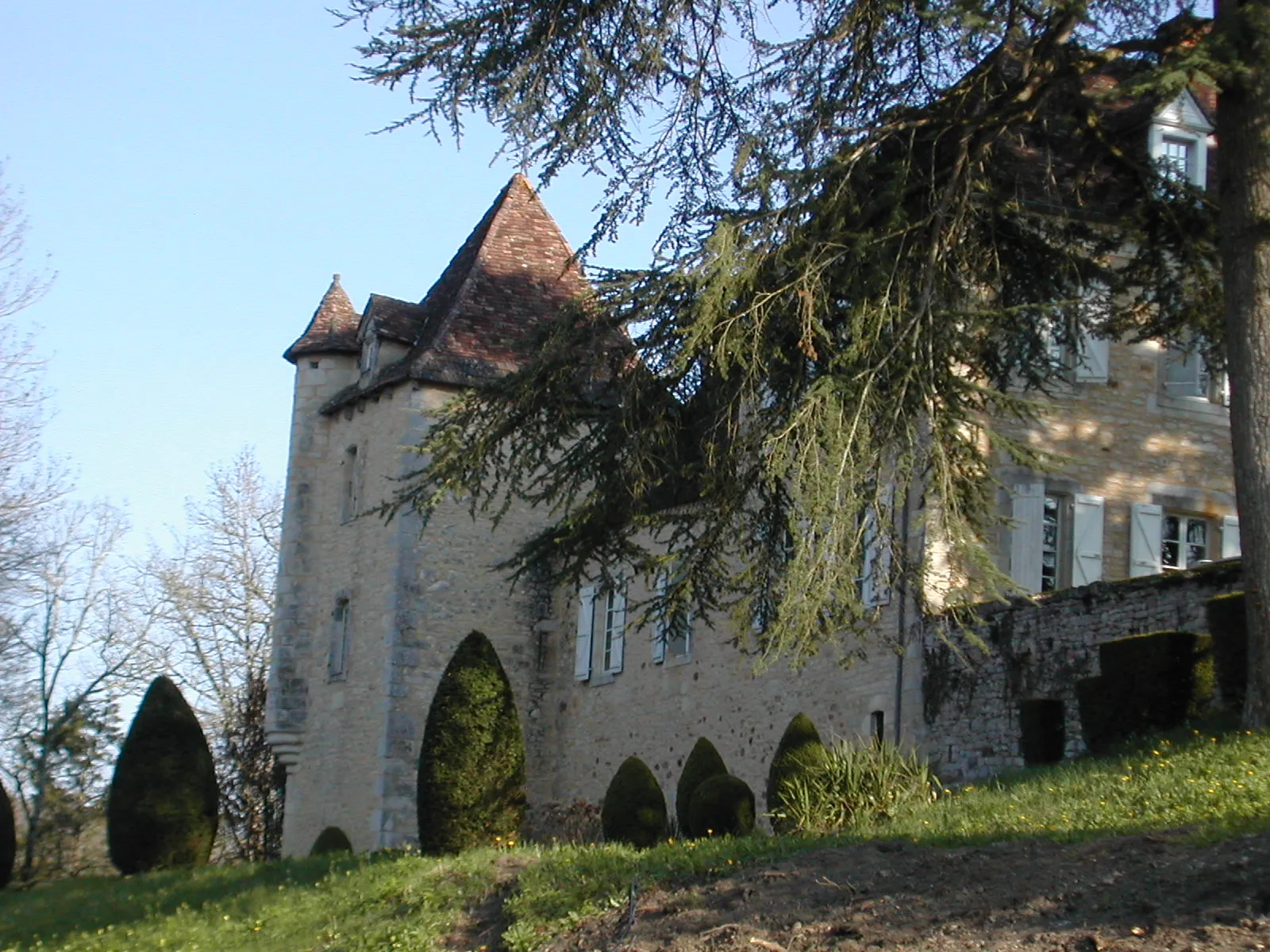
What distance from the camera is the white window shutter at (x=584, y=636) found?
23.6m

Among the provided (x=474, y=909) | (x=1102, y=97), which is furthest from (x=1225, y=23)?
(x=474, y=909)

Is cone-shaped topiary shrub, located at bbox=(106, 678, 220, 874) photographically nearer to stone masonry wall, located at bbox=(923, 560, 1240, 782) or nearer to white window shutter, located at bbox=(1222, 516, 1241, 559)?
stone masonry wall, located at bbox=(923, 560, 1240, 782)

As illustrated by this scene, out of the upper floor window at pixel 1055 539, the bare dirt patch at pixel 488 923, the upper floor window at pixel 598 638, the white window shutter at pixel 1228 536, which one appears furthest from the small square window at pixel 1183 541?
the bare dirt patch at pixel 488 923

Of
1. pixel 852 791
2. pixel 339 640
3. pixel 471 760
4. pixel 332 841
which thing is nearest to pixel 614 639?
pixel 339 640

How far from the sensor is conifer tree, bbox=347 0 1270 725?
1139 cm

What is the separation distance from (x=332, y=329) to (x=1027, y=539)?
12.9 meters

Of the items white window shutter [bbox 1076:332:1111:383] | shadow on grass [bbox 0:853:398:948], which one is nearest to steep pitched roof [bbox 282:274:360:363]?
shadow on grass [bbox 0:853:398:948]

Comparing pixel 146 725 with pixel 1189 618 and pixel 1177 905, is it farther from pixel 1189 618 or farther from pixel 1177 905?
pixel 1177 905

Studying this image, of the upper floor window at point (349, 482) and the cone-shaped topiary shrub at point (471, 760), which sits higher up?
the upper floor window at point (349, 482)

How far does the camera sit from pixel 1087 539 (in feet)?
59.6

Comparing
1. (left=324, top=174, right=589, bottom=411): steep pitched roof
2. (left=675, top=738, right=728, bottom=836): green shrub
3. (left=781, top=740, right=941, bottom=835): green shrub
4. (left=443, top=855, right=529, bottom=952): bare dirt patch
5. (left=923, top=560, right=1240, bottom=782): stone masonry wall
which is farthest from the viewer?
(left=324, top=174, right=589, bottom=411): steep pitched roof

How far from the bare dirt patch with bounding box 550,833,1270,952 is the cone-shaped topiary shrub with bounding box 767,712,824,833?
251cm

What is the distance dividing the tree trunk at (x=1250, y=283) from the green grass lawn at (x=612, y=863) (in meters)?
0.89

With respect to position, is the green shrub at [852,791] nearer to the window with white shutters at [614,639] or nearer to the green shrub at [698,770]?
the green shrub at [698,770]
